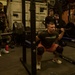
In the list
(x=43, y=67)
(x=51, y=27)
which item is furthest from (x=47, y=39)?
Result: (x=43, y=67)

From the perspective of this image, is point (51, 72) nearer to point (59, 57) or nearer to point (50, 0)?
point (59, 57)

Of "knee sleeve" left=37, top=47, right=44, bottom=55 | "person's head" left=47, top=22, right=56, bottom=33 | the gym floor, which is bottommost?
the gym floor

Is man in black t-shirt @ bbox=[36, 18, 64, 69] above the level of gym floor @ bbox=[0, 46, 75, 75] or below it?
above

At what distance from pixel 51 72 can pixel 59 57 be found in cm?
102

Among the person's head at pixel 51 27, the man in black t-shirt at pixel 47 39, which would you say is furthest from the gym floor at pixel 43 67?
the person's head at pixel 51 27

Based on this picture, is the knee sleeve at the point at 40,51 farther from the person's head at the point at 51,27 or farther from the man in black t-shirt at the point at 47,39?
the person's head at the point at 51,27

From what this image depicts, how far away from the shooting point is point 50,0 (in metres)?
6.08

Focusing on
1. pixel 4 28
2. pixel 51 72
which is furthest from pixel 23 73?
pixel 4 28

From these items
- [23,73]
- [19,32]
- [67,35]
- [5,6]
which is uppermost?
[5,6]

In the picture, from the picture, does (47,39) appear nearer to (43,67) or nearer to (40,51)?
(40,51)

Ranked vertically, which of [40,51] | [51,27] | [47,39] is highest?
[51,27]

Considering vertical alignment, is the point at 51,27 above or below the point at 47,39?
above

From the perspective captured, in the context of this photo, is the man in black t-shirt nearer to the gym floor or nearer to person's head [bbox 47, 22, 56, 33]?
person's head [bbox 47, 22, 56, 33]

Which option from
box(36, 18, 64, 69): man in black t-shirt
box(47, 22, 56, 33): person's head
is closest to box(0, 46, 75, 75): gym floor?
box(36, 18, 64, 69): man in black t-shirt
